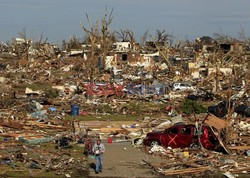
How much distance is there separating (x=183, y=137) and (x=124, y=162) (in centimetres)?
316

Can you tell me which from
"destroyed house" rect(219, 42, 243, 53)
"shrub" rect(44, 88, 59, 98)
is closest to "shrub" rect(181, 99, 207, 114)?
"shrub" rect(44, 88, 59, 98)

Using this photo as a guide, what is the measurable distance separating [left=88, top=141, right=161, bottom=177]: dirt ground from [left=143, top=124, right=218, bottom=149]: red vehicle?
945mm

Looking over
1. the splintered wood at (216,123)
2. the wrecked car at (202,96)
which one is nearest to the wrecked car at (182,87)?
the wrecked car at (202,96)

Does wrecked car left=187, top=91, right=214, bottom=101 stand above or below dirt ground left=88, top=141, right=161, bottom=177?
above

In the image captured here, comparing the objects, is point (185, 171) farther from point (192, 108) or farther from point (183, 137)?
point (192, 108)

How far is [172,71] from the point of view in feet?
195

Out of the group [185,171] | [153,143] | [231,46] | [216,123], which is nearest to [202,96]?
[216,123]

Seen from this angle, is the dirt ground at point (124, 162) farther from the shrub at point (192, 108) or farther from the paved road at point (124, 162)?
the shrub at point (192, 108)

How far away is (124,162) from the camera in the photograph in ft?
58.1

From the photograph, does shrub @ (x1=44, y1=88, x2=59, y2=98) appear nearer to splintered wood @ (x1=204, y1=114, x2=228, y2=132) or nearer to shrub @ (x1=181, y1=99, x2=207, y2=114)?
shrub @ (x1=181, y1=99, x2=207, y2=114)

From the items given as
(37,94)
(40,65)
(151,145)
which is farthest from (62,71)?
(151,145)

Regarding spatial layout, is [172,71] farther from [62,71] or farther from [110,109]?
[110,109]

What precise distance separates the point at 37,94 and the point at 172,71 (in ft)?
83.3

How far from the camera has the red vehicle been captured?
62.4 ft
